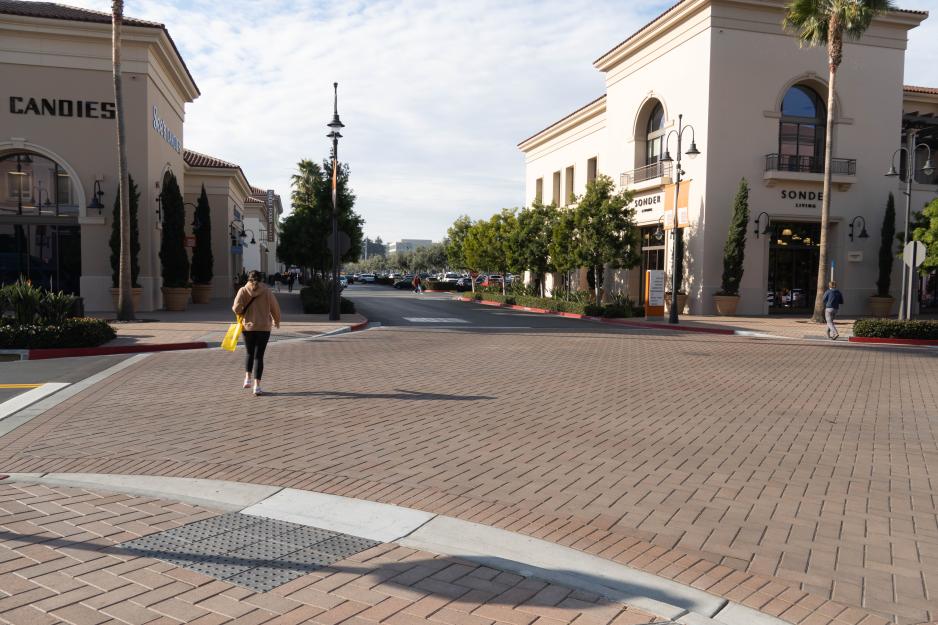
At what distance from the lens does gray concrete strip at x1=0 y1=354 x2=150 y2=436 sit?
7.89 m

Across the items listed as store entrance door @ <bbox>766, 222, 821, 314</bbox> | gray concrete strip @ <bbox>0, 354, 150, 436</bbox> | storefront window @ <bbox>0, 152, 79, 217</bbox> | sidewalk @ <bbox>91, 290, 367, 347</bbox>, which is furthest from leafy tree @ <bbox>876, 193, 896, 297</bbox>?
storefront window @ <bbox>0, 152, 79, 217</bbox>

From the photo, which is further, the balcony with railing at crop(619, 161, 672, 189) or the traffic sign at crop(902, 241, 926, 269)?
the balcony with railing at crop(619, 161, 672, 189)

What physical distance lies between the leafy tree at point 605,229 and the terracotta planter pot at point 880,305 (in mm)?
10177

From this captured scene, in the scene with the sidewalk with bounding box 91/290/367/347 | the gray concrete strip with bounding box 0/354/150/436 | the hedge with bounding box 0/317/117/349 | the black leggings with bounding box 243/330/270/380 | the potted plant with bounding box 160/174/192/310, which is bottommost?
the gray concrete strip with bounding box 0/354/150/436

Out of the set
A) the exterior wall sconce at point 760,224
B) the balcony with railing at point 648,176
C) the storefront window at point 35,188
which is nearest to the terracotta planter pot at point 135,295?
the storefront window at point 35,188

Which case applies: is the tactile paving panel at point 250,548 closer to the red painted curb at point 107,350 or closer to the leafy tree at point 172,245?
the red painted curb at point 107,350

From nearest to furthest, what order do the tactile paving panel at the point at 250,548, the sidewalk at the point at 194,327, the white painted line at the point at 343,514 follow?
1. the tactile paving panel at the point at 250,548
2. the white painted line at the point at 343,514
3. the sidewalk at the point at 194,327

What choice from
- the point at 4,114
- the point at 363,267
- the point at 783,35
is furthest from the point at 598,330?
the point at 363,267

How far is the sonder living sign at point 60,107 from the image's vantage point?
981 inches

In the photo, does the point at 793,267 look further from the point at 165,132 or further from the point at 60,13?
the point at 60,13

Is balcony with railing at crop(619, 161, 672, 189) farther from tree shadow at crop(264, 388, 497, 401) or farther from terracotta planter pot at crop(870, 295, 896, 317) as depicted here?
tree shadow at crop(264, 388, 497, 401)

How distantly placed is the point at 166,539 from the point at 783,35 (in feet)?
104

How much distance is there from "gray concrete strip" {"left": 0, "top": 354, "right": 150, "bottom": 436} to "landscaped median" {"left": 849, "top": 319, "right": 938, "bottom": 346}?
18684mm

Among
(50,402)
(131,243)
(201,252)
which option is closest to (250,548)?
(50,402)
